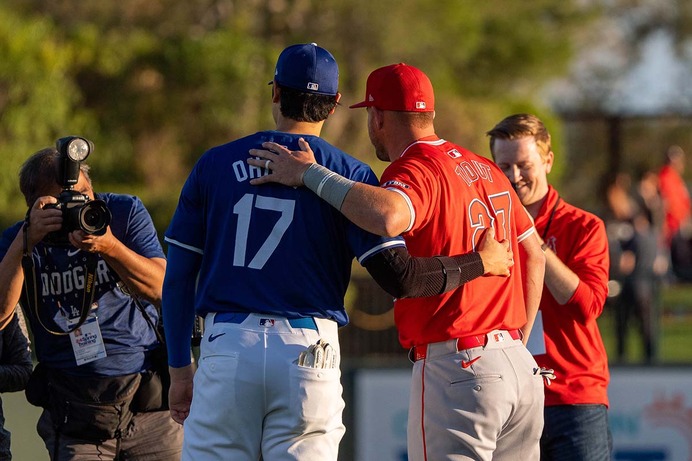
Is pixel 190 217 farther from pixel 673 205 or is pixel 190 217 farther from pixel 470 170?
pixel 673 205

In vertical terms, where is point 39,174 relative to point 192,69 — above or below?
below

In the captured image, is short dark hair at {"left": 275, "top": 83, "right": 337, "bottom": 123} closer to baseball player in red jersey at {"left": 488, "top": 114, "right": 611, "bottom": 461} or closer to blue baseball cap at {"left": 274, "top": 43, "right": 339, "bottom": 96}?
blue baseball cap at {"left": 274, "top": 43, "right": 339, "bottom": 96}

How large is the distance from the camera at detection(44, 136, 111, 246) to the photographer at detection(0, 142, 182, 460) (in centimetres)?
5

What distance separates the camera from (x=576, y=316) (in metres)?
5.11

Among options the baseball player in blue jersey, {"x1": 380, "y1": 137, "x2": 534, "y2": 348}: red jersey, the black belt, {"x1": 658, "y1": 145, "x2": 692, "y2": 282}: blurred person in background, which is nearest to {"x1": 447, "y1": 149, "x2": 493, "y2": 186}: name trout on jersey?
{"x1": 380, "y1": 137, "x2": 534, "y2": 348}: red jersey

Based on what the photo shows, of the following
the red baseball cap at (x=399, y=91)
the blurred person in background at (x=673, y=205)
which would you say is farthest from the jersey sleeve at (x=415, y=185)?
→ the blurred person in background at (x=673, y=205)

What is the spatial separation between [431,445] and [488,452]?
210mm

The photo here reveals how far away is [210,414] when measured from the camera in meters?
4.04

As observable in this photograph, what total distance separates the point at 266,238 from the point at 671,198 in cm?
1338

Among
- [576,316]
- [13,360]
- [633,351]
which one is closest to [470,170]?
[576,316]

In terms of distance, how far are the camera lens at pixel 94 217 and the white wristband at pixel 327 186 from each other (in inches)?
33.6

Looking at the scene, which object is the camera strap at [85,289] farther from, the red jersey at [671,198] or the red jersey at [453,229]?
the red jersey at [671,198]

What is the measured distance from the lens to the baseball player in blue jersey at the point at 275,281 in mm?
4016

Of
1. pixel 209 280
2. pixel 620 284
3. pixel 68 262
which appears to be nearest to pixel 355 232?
pixel 209 280
